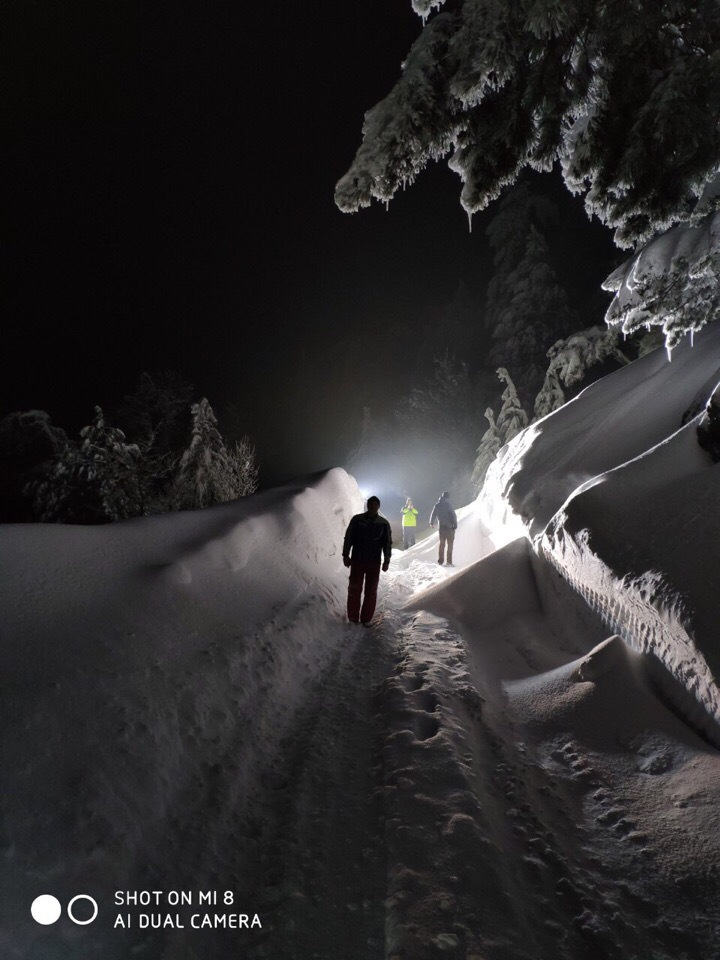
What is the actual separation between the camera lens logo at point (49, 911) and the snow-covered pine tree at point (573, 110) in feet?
16.5

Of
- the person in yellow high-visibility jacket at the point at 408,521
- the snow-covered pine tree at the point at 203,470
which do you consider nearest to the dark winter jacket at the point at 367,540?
the person in yellow high-visibility jacket at the point at 408,521

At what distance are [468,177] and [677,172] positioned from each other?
1.86 meters

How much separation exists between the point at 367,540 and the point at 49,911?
454 centimetres

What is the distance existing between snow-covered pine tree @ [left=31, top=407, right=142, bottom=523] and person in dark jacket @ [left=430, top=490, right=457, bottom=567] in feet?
40.4

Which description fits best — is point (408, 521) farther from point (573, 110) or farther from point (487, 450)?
point (573, 110)

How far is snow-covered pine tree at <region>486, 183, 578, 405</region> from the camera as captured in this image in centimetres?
2483

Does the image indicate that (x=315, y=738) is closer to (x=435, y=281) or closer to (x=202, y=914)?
(x=202, y=914)

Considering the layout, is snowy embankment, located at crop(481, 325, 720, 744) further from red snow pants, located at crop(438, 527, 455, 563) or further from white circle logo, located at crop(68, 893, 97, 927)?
white circle logo, located at crop(68, 893, 97, 927)

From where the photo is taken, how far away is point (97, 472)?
16.2 meters

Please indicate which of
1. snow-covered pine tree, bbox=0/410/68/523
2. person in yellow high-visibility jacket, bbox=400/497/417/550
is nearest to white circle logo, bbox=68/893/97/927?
person in yellow high-visibility jacket, bbox=400/497/417/550

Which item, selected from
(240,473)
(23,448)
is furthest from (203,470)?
(23,448)

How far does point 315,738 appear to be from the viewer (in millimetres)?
3180

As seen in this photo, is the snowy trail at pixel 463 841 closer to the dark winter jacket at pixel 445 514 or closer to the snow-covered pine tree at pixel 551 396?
the dark winter jacket at pixel 445 514

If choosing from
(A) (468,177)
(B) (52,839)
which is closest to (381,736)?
(B) (52,839)
